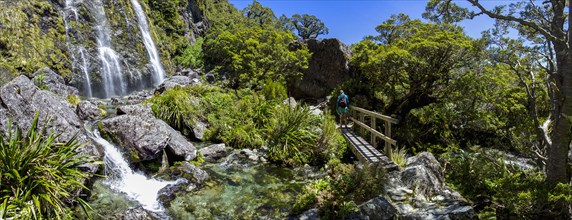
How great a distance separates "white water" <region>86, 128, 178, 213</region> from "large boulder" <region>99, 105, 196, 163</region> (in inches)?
11.3

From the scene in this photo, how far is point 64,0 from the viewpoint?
22.2 meters

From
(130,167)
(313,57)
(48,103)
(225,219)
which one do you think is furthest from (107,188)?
(313,57)

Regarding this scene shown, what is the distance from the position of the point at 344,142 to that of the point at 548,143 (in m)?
6.39

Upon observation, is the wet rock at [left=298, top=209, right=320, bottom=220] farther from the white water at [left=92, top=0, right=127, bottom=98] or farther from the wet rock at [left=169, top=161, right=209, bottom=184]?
the white water at [left=92, top=0, right=127, bottom=98]

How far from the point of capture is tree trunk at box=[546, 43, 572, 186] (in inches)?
182

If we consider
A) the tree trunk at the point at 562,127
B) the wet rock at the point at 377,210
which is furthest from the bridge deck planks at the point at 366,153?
the tree trunk at the point at 562,127

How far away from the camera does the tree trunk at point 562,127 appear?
4621mm

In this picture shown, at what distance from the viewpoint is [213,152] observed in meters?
10.9

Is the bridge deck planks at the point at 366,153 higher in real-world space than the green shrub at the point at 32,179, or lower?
lower

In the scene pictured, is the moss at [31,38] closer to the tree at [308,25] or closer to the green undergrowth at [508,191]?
the green undergrowth at [508,191]

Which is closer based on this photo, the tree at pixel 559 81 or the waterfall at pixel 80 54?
the tree at pixel 559 81

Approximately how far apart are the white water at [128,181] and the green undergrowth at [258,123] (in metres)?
3.75

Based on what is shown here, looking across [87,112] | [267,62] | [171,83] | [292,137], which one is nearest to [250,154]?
[292,137]

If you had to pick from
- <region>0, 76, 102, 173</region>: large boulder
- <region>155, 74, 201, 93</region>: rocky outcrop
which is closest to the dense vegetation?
<region>0, 76, 102, 173</region>: large boulder
